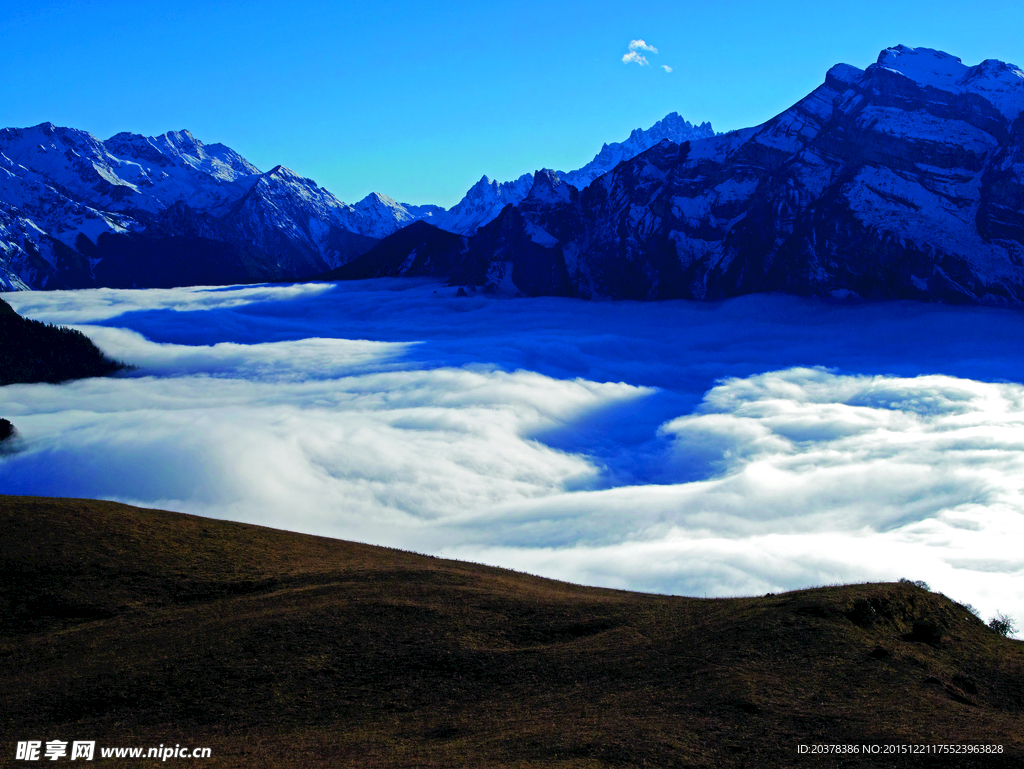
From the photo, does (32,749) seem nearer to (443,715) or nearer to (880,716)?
(443,715)

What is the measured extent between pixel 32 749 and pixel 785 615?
149 ft

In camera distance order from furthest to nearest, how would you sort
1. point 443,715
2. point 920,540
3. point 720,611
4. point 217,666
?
point 920,540, point 720,611, point 217,666, point 443,715

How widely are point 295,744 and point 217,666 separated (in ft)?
39.7

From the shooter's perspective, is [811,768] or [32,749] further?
[32,749]

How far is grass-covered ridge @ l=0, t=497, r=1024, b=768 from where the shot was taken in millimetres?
39656

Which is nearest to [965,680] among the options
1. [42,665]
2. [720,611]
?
[720,611]

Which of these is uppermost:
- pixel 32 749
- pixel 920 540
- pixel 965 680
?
pixel 920 540

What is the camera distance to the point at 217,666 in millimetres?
50344

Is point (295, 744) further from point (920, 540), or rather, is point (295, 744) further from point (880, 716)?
point (920, 540)

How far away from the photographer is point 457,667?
50562 millimetres

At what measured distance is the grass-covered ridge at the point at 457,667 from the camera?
39.7 meters

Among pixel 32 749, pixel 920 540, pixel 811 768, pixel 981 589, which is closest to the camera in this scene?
pixel 811 768

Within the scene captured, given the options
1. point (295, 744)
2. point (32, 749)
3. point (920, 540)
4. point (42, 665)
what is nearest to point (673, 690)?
point (295, 744)

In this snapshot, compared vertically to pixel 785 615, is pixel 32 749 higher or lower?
lower
